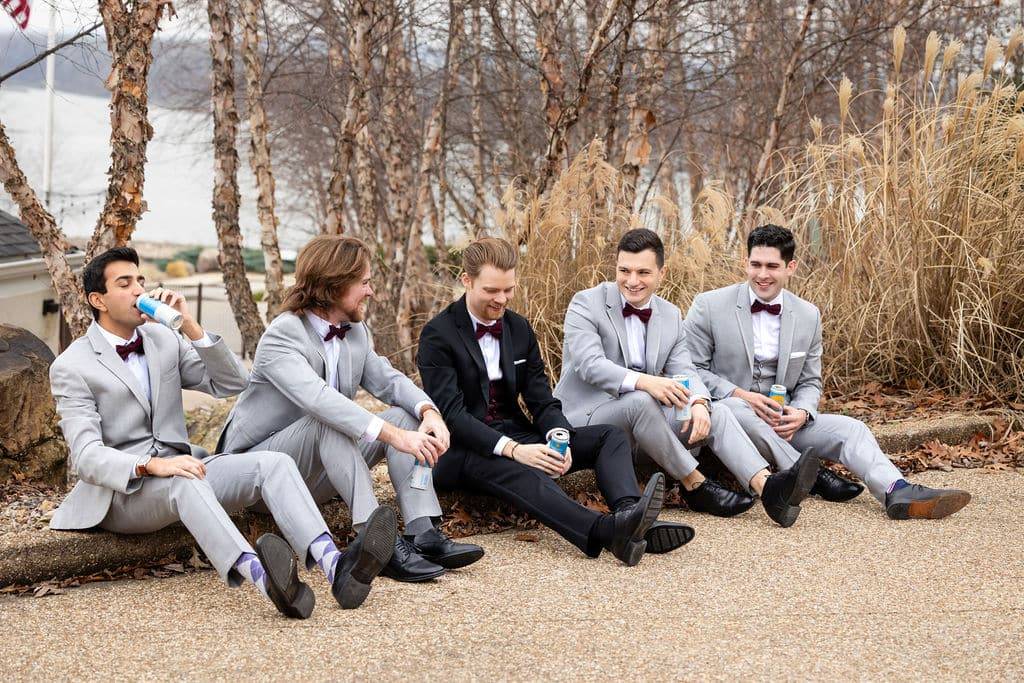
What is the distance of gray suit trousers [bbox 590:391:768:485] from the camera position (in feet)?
14.1

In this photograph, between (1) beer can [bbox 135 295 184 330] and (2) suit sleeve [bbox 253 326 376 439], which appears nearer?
(1) beer can [bbox 135 295 184 330]

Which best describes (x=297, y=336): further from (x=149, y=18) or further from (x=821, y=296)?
(x=821, y=296)

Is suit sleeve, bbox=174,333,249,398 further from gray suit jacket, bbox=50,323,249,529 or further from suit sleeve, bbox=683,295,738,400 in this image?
suit sleeve, bbox=683,295,738,400

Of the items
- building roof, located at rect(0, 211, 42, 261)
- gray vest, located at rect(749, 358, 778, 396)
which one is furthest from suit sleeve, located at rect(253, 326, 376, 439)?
building roof, located at rect(0, 211, 42, 261)

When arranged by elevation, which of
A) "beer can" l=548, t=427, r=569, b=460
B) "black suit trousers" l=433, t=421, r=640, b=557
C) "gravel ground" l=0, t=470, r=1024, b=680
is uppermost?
"beer can" l=548, t=427, r=569, b=460

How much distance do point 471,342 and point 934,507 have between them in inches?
74.3

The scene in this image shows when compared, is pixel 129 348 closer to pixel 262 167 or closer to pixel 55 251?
pixel 55 251

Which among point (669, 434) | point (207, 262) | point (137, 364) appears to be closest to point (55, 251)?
point (137, 364)

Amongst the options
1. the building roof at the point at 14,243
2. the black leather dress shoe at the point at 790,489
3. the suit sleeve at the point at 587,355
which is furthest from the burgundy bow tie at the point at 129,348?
the building roof at the point at 14,243

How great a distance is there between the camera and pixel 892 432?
536cm

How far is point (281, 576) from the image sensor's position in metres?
3.08

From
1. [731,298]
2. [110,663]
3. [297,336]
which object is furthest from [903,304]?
[110,663]

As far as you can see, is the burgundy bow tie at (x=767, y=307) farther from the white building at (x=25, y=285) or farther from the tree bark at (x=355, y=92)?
the white building at (x=25, y=285)

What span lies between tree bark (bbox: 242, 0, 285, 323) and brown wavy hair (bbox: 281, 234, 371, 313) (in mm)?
4691
